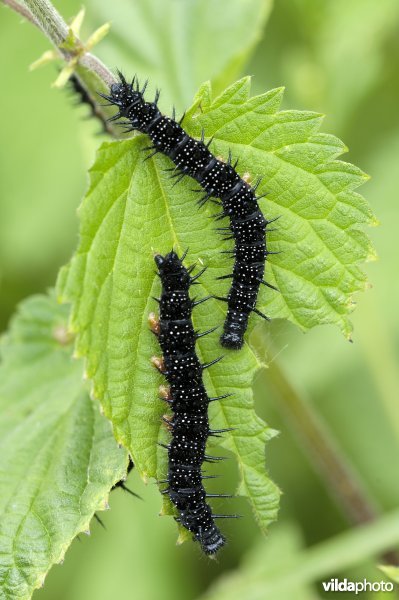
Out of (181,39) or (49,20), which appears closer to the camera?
(49,20)

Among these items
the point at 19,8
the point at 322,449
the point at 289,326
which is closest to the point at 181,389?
the point at 322,449

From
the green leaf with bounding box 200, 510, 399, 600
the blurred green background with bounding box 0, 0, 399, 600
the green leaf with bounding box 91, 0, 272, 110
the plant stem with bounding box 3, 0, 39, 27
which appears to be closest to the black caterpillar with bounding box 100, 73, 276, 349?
the plant stem with bounding box 3, 0, 39, 27

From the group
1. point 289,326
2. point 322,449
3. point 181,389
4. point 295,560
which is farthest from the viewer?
point 289,326

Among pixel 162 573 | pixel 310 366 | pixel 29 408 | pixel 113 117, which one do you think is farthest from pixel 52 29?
pixel 162 573

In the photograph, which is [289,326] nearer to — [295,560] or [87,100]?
[295,560]

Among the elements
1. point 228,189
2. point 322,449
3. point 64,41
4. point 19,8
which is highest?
point 19,8

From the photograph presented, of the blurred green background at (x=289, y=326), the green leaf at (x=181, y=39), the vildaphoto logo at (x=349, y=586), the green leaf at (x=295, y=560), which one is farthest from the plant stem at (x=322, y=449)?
the green leaf at (x=181, y=39)

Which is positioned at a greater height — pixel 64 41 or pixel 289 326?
pixel 64 41

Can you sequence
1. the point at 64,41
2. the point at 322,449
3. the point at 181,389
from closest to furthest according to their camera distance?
the point at 64,41 < the point at 181,389 < the point at 322,449

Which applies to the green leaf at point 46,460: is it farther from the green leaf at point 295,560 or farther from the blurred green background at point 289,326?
the green leaf at point 295,560
